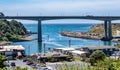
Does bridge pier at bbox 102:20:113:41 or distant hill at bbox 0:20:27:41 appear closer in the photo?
distant hill at bbox 0:20:27:41

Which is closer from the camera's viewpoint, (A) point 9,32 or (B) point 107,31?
(A) point 9,32

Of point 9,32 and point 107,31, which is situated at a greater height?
point 9,32

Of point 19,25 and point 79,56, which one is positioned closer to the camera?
point 79,56

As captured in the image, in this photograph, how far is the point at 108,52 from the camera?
77.7ft

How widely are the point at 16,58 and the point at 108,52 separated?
576 cm

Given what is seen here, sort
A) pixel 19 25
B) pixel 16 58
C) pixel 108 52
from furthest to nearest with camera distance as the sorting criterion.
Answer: pixel 19 25 → pixel 108 52 → pixel 16 58

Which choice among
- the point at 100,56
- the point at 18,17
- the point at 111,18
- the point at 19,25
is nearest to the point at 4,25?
the point at 18,17

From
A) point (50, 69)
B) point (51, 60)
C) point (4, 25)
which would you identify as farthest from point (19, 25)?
point (50, 69)

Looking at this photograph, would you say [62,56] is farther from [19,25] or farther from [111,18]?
[19,25]

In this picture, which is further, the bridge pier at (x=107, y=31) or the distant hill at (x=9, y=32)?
the bridge pier at (x=107, y=31)

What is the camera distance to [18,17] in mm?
40906

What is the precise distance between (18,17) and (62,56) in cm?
2148

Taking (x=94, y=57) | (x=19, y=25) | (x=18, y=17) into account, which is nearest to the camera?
(x=94, y=57)

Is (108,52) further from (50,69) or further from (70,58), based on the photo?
(50,69)
